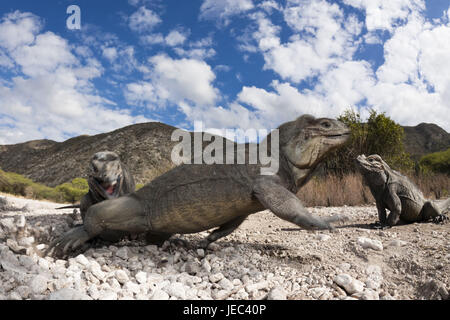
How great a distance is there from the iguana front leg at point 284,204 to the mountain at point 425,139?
43808 mm

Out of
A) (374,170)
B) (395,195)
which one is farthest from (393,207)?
(374,170)

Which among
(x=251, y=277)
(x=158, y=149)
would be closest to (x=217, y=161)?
(x=251, y=277)

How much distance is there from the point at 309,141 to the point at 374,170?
10.9 feet

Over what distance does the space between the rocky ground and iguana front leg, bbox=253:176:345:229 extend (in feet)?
0.89

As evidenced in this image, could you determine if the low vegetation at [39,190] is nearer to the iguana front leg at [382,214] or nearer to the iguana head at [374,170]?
the iguana head at [374,170]

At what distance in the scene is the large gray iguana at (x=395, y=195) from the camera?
5832mm

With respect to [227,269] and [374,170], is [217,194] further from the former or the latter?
[374,170]

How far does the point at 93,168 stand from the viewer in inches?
143

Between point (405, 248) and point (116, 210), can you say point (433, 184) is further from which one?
point (116, 210)

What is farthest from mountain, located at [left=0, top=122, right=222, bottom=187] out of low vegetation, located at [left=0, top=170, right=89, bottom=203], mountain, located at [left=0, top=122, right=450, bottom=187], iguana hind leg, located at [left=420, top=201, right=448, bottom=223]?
iguana hind leg, located at [left=420, top=201, right=448, bottom=223]

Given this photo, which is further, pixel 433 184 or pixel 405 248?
pixel 433 184

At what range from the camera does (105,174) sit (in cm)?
364

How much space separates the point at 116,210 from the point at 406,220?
5.48m

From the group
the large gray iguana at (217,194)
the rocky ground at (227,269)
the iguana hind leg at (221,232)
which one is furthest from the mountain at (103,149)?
the large gray iguana at (217,194)
